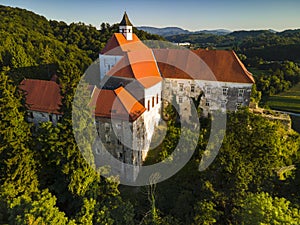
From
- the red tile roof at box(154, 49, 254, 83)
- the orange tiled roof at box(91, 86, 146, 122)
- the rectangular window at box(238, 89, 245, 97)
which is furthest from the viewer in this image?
the red tile roof at box(154, 49, 254, 83)

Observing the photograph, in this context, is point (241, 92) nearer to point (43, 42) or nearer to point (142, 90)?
point (142, 90)

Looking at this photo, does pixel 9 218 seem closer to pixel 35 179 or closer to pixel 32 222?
pixel 32 222

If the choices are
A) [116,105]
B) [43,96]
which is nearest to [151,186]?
[116,105]

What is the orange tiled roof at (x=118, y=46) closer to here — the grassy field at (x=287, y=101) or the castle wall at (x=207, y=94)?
the castle wall at (x=207, y=94)

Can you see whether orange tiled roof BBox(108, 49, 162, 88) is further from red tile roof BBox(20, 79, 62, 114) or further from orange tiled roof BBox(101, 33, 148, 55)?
red tile roof BBox(20, 79, 62, 114)

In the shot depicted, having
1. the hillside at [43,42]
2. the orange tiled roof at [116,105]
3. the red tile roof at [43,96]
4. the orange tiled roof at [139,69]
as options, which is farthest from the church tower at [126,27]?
the orange tiled roof at [116,105]

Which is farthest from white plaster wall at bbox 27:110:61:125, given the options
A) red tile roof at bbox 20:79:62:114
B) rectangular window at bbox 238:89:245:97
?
rectangular window at bbox 238:89:245:97
